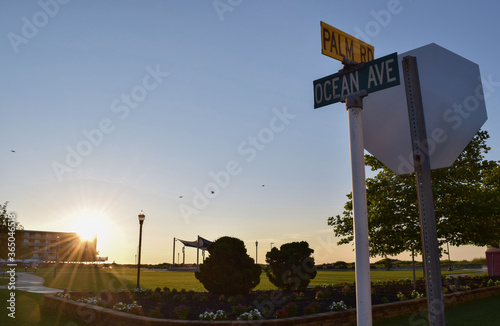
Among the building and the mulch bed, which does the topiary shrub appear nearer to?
the mulch bed

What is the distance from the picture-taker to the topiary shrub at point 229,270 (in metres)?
14.4

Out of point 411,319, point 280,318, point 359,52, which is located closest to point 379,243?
point 411,319

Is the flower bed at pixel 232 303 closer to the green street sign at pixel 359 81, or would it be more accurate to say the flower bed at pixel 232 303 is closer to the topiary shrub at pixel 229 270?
the topiary shrub at pixel 229 270

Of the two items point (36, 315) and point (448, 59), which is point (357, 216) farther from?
point (36, 315)

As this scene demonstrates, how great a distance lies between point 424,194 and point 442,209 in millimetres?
16927

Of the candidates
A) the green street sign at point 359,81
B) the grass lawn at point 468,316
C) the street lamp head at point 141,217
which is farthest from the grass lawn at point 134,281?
the green street sign at point 359,81

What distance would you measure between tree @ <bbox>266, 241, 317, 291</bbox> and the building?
409 feet

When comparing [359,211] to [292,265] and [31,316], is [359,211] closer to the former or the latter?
[292,265]

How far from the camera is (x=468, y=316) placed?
11680mm

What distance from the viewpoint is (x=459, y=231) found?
17.7 metres

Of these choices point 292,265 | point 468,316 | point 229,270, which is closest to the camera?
point 468,316

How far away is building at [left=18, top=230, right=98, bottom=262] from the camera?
418 feet

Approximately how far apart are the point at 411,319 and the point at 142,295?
10.1 meters

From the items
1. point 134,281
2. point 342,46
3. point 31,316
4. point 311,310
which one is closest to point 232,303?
point 311,310
